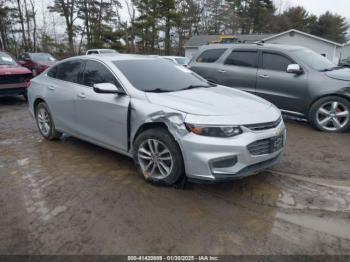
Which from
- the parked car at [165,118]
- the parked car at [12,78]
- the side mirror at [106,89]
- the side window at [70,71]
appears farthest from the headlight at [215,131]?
the parked car at [12,78]

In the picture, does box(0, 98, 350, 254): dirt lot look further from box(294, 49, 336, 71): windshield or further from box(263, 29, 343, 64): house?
box(263, 29, 343, 64): house

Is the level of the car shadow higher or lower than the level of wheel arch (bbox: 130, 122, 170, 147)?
lower

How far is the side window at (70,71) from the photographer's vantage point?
5.19 m

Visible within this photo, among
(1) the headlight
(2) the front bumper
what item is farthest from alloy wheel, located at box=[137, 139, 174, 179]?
(1) the headlight

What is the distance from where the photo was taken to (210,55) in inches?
333

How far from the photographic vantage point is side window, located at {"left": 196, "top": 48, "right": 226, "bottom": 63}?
827cm

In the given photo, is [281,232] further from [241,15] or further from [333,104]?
[241,15]

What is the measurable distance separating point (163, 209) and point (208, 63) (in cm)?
560

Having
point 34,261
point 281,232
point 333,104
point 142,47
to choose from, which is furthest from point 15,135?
point 142,47

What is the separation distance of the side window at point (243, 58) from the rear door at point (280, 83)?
0.18 m

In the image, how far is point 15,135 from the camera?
6.54 meters

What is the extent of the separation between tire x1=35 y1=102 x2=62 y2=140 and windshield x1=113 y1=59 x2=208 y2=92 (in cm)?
193

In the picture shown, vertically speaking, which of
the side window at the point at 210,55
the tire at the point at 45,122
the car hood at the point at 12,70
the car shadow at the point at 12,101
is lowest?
the car shadow at the point at 12,101

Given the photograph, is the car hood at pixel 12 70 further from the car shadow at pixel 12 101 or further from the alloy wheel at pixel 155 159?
Result: the alloy wheel at pixel 155 159
